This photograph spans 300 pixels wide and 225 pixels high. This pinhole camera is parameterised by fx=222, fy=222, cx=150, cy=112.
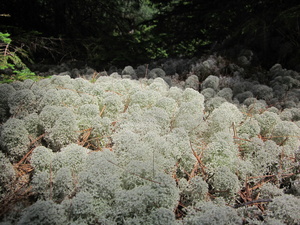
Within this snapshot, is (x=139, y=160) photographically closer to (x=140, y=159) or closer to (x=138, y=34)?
(x=140, y=159)

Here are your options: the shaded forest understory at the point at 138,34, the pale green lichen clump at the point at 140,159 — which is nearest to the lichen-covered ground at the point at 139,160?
the pale green lichen clump at the point at 140,159

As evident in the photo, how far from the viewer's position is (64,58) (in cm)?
410

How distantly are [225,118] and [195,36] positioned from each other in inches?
144

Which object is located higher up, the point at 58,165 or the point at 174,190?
the point at 174,190

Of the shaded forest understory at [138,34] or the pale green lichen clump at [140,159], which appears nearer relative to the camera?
the pale green lichen clump at [140,159]

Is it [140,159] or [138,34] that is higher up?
[138,34]

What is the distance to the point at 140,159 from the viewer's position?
1.13 m

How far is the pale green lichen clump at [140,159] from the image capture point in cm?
94

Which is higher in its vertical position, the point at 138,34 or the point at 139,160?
the point at 138,34

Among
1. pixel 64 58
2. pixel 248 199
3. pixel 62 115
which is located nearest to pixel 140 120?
pixel 62 115

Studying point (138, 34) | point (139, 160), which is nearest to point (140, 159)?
point (139, 160)

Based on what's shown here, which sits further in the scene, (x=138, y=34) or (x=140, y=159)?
(x=138, y=34)

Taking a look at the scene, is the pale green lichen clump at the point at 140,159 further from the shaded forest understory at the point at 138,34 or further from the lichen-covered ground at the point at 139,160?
the shaded forest understory at the point at 138,34

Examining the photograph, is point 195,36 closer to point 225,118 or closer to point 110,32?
point 110,32
